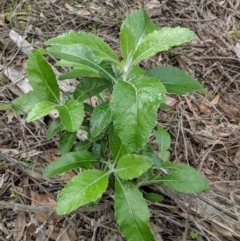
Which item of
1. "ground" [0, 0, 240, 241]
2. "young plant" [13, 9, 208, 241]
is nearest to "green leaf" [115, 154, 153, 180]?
"young plant" [13, 9, 208, 241]

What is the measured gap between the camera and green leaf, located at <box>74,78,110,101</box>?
1.66 meters

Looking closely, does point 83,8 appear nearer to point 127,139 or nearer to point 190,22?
point 190,22

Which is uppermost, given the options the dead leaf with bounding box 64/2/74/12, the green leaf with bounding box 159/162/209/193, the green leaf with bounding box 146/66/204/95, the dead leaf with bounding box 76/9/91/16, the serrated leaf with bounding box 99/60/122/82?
the serrated leaf with bounding box 99/60/122/82

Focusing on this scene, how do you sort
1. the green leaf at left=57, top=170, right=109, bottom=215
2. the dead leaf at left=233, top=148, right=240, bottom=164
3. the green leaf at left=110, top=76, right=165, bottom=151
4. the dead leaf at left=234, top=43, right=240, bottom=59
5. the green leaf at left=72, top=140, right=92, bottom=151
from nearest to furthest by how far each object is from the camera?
the green leaf at left=110, top=76, right=165, bottom=151 → the green leaf at left=57, top=170, right=109, bottom=215 → the green leaf at left=72, top=140, right=92, bottom=151 → the dead leaf at left=233, top=148, right=240, bottom=164 → the dead leaf at left=234, top=43, right=240, bottom=59

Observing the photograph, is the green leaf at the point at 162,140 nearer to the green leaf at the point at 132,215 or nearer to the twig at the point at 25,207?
the green leaf at the point at 132,215

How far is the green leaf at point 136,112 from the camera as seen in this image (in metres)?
1.31

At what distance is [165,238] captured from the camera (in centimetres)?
197

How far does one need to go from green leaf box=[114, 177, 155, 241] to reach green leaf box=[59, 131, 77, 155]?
30 centimetres

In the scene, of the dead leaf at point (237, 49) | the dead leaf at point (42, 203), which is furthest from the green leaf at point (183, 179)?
the dead leaf at point (237, 49)

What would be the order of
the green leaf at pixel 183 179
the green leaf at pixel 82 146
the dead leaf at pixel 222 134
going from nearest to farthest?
the green leaf at pixel 183 179 → the green leaf at pixel 82 146 → the dead leaf at pixel 222 134

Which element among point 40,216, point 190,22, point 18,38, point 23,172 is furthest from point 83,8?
point 40,216

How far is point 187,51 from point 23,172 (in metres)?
1.48

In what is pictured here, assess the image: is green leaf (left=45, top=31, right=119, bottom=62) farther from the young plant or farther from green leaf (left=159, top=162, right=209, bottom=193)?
green leaf (left=159, top=162, right=209, bottom=193)

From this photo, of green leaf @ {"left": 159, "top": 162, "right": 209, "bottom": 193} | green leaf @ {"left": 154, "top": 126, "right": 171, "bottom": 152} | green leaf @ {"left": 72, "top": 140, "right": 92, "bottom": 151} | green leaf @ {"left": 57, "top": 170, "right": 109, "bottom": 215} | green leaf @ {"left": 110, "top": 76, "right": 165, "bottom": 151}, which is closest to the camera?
green leaf @ {"left": 110, "top": 76, "right": 165, "bottom": 151}
